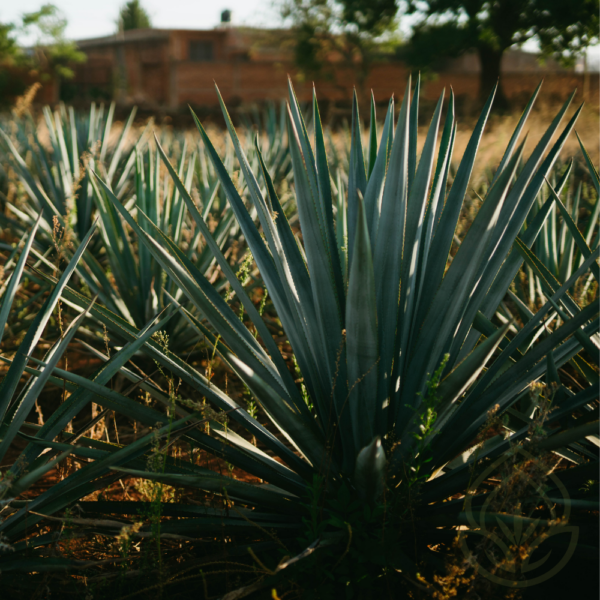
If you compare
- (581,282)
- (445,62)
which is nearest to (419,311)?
(581,282)

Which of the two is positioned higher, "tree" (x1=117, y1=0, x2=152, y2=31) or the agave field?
"tree" (x1=117, y1=0, x2=152, y2=31)

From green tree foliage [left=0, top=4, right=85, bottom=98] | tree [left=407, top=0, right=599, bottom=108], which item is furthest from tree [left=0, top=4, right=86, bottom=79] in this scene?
tree [left=407, top=0, right=599, bottom=108]

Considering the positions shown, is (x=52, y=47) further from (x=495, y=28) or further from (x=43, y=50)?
(x=495, y=28)

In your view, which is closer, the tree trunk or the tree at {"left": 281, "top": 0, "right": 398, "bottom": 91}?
the tree trunk

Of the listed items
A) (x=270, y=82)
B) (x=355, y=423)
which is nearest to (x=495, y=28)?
(x=270, y=82)

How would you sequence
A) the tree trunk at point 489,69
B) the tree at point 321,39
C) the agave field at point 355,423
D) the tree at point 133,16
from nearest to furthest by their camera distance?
the agave field at point 355,423 < the tree trunk at point 489,69 < the tree at point 321,39 < the tree at point 133,16

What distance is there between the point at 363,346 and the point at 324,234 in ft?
1.12

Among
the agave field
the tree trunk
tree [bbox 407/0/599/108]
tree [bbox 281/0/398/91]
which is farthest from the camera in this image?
tree [bbox 281/0/398/91]

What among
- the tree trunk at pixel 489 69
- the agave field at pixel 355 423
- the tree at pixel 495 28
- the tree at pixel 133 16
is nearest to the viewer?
the agave field at pixel 355 423

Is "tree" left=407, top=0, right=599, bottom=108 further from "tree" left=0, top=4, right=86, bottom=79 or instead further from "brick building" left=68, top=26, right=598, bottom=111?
"tree" left=0, top=4, right=86, bottom=79

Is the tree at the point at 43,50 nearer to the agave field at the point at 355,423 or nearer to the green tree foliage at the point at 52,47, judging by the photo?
the green tree foliage at the point at 52,47

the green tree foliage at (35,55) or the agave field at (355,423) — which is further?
the green tree foliage at (35,55)

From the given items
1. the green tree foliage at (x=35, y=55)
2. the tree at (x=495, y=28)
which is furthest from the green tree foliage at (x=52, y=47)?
the tree at (x=495, y=28)

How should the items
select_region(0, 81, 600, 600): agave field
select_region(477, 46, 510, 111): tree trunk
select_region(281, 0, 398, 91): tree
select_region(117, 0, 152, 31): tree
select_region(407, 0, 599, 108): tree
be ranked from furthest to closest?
select_region(117, 0, 152, 31): tree → select_region(281, 0, 398, 91): tree → select_region(477, 46, 510, 111): tree trunk → select_region(407, 0, 599, 108): tree → select_region(0, 81, 600, 600): agave field
